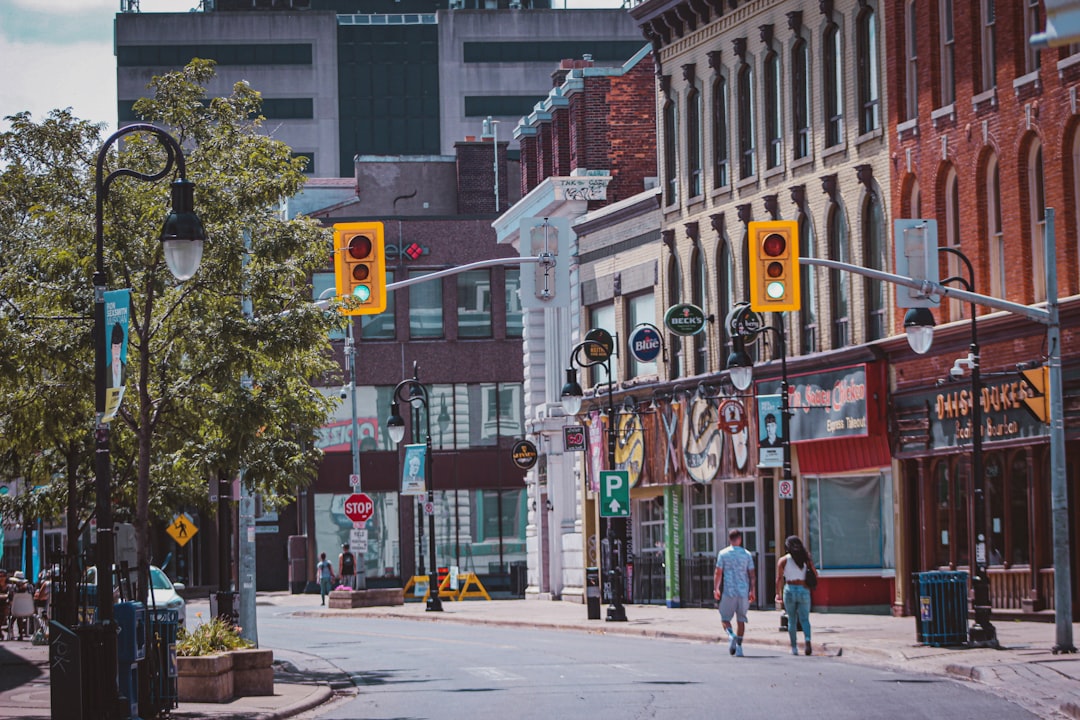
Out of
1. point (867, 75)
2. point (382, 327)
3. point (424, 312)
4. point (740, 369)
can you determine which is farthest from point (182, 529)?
point (424, 312)

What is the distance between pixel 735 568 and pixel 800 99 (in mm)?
17192

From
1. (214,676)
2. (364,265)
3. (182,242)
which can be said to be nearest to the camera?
(182,242)

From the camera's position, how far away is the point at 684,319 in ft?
142

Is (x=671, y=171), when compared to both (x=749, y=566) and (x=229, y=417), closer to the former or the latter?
(x=749, y=566)

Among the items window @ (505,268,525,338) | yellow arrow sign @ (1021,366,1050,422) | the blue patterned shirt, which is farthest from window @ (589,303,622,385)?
the blue patterned shirt

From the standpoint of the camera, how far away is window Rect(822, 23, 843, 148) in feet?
133

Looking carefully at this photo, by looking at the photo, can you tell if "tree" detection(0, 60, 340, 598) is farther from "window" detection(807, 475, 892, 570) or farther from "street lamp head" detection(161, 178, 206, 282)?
"window" detection(807, 475, 892, 570)

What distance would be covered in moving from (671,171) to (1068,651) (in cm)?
2526

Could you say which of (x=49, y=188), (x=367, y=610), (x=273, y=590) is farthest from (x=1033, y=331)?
(x=273, y=590)

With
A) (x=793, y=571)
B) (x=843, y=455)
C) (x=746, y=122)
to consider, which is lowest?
(x=793, y=571)

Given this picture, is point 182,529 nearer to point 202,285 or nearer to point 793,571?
point 793,571

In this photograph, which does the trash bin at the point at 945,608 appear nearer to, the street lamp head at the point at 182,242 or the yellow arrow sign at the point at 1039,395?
the yellow arrow sign at the point at 1039,395

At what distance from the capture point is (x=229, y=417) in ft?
75.7

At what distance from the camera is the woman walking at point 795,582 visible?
89.5 feet
